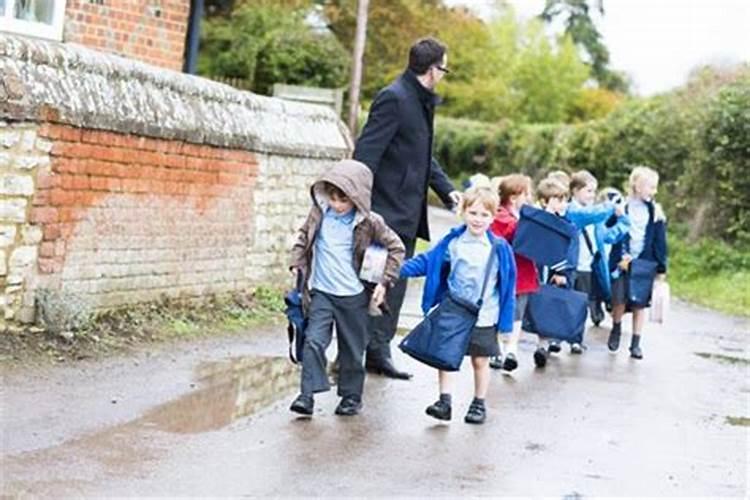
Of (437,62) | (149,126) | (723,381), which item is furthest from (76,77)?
(723,381)

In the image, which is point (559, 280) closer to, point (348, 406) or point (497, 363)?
point (497, 363)

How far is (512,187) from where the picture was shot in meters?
10.2

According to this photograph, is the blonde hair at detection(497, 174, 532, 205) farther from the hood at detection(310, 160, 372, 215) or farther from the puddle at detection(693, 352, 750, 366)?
the puddle at detection(693, 352, 750, 366)

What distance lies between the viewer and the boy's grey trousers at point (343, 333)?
7531 mm

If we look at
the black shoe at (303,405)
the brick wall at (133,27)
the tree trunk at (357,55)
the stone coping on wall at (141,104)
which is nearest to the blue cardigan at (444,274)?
the black shoe at (303,405)

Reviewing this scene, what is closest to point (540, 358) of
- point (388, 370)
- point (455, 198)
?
point (388, 370)

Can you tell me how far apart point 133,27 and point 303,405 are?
21.8 ft

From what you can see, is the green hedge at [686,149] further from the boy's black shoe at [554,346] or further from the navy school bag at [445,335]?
the navy school bag at [445,335]

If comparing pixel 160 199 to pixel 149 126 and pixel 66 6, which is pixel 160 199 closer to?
pixel 149 126

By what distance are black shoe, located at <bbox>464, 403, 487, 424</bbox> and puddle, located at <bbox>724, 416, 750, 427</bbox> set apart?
5.66ft

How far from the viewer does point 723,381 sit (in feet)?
34.2

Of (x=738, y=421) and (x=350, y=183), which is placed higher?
(x=350, y=183)

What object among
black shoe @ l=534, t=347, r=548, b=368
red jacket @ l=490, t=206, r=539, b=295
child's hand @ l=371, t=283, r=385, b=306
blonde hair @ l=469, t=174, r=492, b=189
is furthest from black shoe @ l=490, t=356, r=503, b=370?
child's hand @ l=371, t=283, r=385, b=306

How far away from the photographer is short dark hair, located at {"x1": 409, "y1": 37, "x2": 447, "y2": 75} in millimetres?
8734
